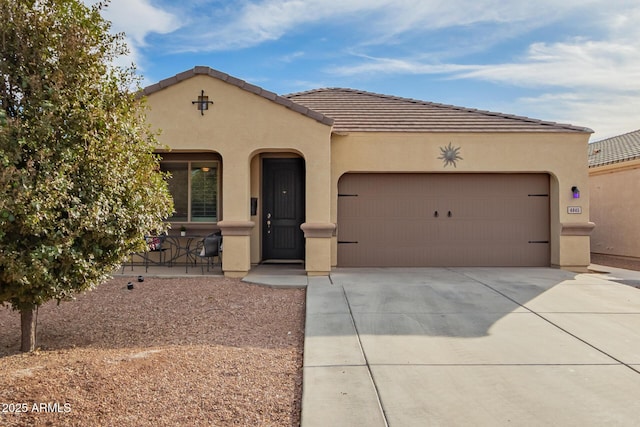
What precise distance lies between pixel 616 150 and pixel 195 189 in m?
14.8

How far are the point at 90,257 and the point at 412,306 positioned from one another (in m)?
4.47

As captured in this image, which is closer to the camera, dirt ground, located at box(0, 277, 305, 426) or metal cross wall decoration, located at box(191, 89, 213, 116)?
dirt ground, located at box(0, 277, 305, 426)

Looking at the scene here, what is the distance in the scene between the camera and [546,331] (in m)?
5.40

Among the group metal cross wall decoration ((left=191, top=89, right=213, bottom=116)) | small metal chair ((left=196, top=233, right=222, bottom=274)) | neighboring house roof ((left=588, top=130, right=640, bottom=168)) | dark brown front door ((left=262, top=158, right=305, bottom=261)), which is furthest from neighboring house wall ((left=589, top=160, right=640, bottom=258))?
metal cross wall decoration ((left=191, top=89, right=213, bottom=116))

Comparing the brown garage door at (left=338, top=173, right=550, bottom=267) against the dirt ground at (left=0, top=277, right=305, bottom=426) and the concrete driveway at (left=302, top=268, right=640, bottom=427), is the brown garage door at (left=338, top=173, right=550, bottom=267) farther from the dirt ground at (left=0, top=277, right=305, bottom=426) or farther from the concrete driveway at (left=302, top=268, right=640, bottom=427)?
the dirt ground at (left=0, top=277, right=305, bottom=426)

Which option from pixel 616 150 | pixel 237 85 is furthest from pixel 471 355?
pixel 616 150

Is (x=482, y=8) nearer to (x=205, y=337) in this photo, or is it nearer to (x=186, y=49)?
(x=186, y=49)

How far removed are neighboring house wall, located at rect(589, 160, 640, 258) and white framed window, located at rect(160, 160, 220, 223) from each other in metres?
12.2

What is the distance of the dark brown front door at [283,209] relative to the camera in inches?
421

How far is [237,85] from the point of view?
898cm

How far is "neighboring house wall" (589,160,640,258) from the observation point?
1297 cm

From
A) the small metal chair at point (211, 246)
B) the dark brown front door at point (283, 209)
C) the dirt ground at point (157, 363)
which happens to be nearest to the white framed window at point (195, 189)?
the small metal chair at point (211, 246)

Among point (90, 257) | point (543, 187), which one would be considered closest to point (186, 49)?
point (90, 257)

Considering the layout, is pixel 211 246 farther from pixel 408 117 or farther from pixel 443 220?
pixel 408 117
